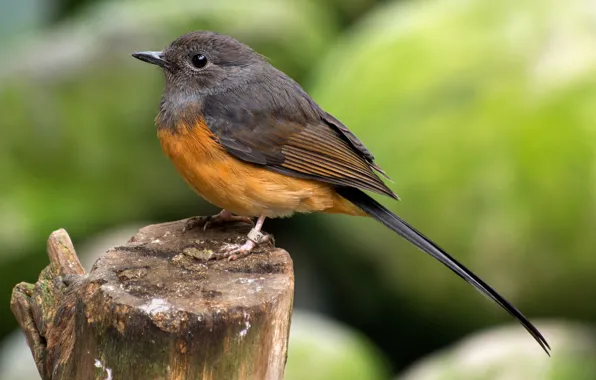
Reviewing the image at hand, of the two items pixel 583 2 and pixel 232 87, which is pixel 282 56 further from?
pixel 232 87

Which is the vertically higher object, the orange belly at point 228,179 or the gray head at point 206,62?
the gray head at point 206,62

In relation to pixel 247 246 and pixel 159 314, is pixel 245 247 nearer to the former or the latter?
pixel 247 246

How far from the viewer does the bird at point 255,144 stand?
328 centimetres

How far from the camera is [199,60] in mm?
3502

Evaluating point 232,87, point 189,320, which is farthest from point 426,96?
point 189,320

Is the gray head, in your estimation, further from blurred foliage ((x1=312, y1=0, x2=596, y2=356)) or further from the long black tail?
blurred foliage ((x1=312, y1=0, x2=596, y2=356))

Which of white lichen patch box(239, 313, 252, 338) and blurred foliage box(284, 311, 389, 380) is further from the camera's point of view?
blurred foliage box(284, 311, 389, 380)

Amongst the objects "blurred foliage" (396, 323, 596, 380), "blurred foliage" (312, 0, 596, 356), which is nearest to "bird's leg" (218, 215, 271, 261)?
"blurred foliage" (396, 323, 596, 380)

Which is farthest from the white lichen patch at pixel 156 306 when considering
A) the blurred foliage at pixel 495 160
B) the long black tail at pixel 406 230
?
the blurred foliage at pixel 495 160

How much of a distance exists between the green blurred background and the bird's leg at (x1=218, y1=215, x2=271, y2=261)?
65.2 inches

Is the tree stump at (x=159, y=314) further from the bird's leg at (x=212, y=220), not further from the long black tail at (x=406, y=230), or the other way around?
the long black tail at (x=406, y=230)

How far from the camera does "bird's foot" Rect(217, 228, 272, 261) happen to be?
287cm

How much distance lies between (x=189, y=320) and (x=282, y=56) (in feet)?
14.5

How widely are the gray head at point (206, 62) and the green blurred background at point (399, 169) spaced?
5.32 feet
